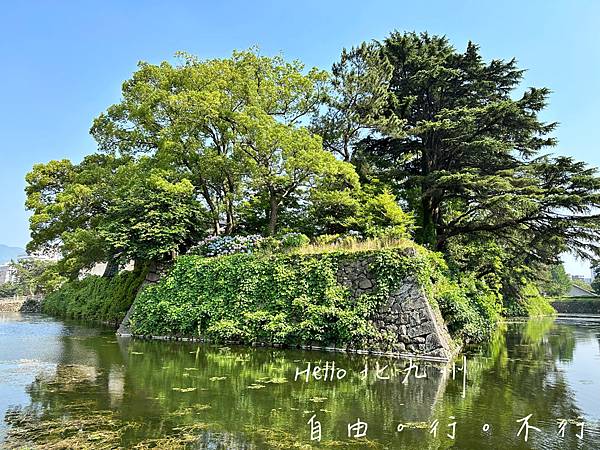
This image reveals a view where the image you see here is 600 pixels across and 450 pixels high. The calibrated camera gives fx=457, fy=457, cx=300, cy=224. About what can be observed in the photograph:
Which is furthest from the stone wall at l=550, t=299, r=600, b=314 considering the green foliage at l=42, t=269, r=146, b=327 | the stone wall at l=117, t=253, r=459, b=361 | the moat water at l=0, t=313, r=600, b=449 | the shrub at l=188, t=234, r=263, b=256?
the shrub at l=188, t=234, r=263, b=256

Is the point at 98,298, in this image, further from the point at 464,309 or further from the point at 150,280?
the point at 464,309

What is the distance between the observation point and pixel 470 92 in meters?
19.0

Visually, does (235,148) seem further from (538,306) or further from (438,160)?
(538,306)

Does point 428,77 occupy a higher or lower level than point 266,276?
higher

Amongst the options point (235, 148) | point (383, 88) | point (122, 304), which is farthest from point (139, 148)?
point (383, 88)

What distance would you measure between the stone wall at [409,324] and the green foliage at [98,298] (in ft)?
32.9

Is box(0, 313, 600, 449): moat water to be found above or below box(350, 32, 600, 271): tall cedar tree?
below

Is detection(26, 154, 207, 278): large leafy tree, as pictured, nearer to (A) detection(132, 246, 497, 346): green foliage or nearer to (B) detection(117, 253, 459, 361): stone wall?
(A) detection(132, 246, 497, 346): green foliage

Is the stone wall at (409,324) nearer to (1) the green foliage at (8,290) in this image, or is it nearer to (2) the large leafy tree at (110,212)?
(2) the large leafy tree at (110,212)

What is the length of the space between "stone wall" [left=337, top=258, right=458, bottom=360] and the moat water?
2.01 ft

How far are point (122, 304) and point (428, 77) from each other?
608 inches

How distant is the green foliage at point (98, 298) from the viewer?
18875 mm

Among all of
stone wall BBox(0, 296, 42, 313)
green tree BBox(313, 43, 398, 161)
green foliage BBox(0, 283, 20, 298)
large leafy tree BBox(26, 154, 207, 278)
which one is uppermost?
green tree BBox(313, 43, 398, 161)

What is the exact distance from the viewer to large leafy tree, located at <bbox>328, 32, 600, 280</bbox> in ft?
51.5
